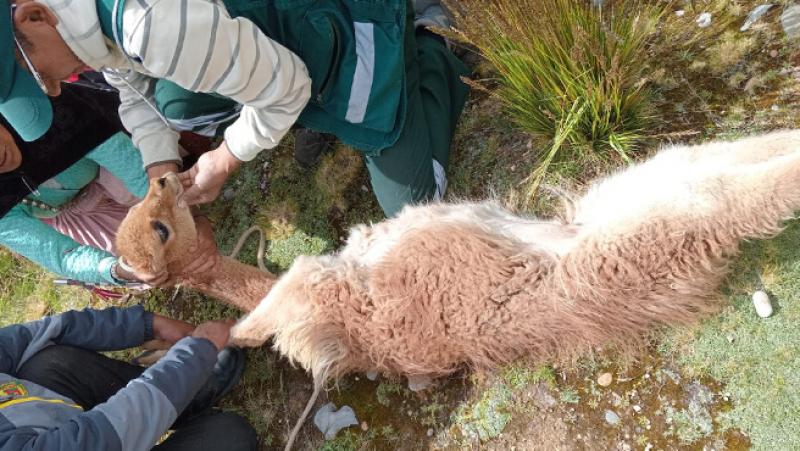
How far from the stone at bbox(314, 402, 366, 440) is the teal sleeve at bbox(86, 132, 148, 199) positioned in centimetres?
181

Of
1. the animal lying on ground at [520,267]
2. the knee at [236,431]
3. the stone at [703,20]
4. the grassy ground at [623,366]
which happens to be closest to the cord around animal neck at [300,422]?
the grassy ground at [623,366]

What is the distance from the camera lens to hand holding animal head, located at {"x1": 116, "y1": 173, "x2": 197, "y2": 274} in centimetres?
246

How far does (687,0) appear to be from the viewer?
8.93ft

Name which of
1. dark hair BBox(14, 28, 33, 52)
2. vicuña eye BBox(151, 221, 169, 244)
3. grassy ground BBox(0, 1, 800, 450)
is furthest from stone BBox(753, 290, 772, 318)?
dark hair BBox(14, 28, 33, 52)

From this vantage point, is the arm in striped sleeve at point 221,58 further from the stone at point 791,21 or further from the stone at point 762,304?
the stone at point 791,21

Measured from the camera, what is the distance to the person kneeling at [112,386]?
2.33 m

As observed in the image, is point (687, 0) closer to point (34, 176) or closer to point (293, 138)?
point (293, 138)

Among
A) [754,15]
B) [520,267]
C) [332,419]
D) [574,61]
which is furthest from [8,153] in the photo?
[754,15]

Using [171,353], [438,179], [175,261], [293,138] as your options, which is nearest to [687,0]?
[438,179]

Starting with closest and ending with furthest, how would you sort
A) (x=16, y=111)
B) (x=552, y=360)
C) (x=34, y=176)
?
(x=16, y=111) → (x=552, y=360) → (x=34, y=176)

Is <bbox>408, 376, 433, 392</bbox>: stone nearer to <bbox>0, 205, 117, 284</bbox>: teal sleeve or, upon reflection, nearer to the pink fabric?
<bbox>0, 205, 117, 284</bbox>: teal sleeve

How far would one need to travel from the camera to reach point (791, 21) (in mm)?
2414

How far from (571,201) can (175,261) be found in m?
1.96

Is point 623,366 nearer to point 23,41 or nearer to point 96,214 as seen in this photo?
point 23,41
